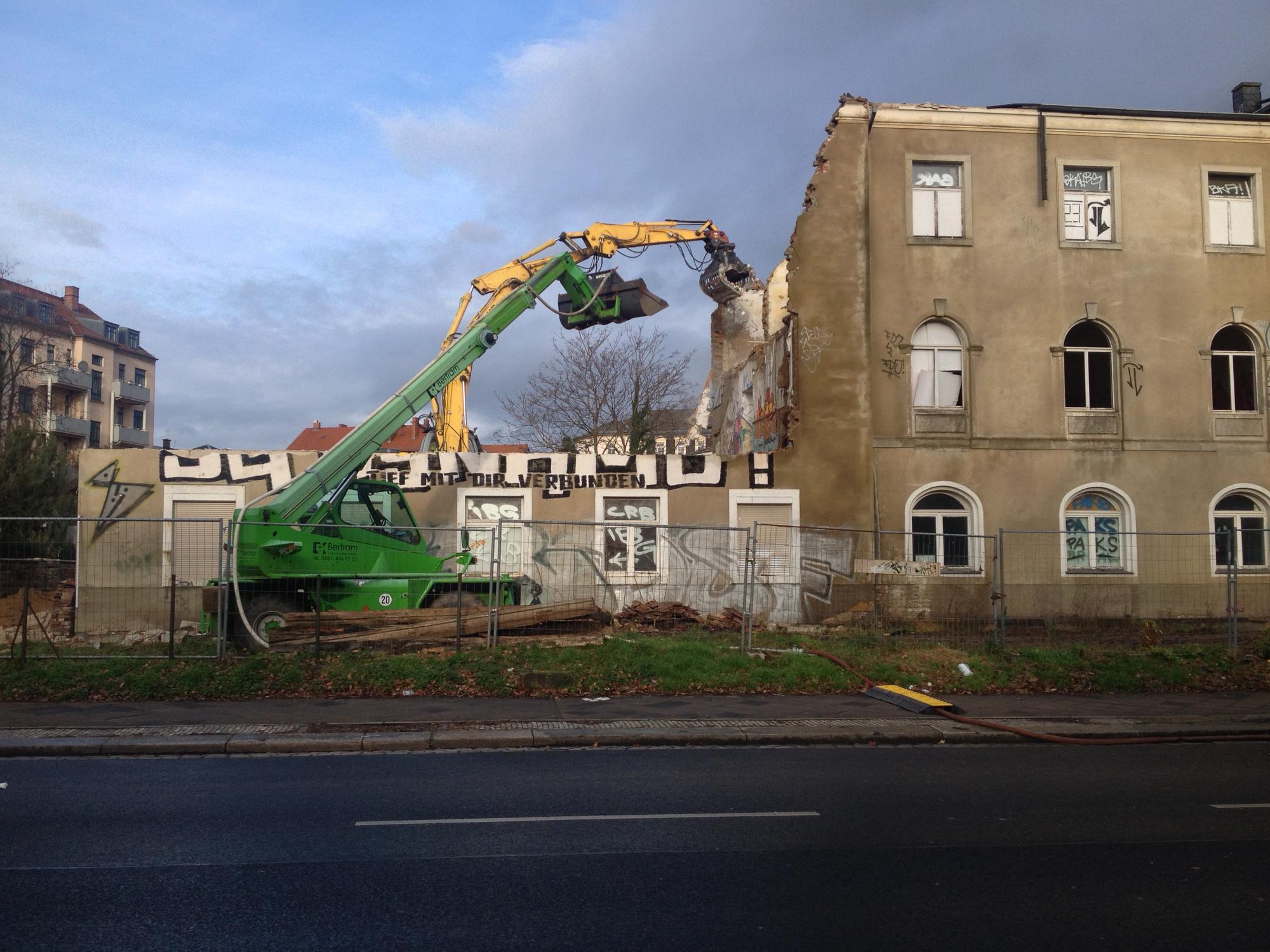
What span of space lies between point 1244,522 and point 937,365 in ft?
24.2

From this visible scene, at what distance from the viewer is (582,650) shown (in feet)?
47.8

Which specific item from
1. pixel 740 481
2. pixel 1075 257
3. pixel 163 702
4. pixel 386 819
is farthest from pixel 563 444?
pixel 386 819

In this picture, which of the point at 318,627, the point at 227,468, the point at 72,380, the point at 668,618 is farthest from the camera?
the point at 72,380

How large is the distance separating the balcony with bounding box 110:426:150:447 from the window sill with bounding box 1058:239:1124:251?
6131cm

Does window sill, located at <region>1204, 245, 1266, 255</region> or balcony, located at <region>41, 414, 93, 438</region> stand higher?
balcony, located at <region>41, 414, 93, 438</region>

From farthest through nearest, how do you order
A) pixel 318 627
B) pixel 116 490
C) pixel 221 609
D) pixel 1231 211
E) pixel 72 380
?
pixel 72 380, pixel 1231 211, pixel 116 490, pixel 318 627, pixel 221 609

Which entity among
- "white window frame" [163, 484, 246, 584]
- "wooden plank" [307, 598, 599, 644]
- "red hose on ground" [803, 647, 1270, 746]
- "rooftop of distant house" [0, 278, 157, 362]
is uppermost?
"rooftop of distant house" [0, 278, 157, 362]

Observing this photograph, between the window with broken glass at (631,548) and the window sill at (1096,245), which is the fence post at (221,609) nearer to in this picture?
the window with broken glass at (631,548)

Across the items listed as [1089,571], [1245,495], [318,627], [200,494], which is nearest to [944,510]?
[1089,571]

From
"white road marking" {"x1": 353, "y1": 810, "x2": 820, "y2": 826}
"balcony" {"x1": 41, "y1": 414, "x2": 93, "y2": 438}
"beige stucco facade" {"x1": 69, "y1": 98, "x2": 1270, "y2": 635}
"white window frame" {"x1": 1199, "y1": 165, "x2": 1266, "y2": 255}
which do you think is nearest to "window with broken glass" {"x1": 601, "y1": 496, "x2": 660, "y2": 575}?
"beige stucco facade" {"x1": 69, "y1": 98, "x2": 1270, "y2": 635}

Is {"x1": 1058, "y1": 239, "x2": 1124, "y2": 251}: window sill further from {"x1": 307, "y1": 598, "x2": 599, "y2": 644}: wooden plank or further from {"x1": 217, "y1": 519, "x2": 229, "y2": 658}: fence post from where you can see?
{"x1": 217, "y1": 519, "x2": 229, "y2": 658}: fence post

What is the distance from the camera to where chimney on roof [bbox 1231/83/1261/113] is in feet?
82.9

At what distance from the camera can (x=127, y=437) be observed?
70.7 metres

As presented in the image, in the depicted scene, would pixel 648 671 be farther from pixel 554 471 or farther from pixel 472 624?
pixel 554 471
